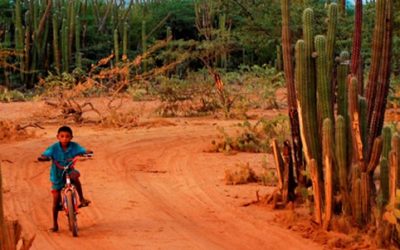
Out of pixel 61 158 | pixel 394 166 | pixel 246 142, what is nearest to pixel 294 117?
pixel 394 166

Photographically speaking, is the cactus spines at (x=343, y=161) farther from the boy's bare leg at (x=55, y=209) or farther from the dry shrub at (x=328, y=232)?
the boy's bare leg at (x=55, y=209)

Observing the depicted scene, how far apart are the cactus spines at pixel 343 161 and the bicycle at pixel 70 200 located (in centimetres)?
244

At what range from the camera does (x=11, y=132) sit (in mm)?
13609

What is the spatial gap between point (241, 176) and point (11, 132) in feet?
19.1

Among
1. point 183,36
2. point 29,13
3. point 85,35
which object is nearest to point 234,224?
point 29,13

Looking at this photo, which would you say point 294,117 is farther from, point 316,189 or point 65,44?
point 65,44

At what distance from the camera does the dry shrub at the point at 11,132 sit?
13477 millimetres

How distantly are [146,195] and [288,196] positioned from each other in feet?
5.69

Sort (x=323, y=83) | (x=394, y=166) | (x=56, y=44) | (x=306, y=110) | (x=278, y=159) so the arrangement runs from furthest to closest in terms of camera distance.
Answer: (x=56, y=44) < (x=278, y=159) < (x=306, y=110) < (x=323, y=83) < (x=394, y=166)

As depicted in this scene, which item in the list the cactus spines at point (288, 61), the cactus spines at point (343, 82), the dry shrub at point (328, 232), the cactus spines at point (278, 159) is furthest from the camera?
the cactus spines at point (288, 61)

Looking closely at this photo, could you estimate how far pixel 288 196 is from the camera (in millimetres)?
7918

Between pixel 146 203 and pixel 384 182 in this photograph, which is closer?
pixel 384 182

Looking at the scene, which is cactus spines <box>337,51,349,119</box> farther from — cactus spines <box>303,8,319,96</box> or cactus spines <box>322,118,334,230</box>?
cactus spines <box>322,118,334,230</box>

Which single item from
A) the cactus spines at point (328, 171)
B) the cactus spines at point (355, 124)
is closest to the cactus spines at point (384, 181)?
the cactus spines at point (355, 124)
